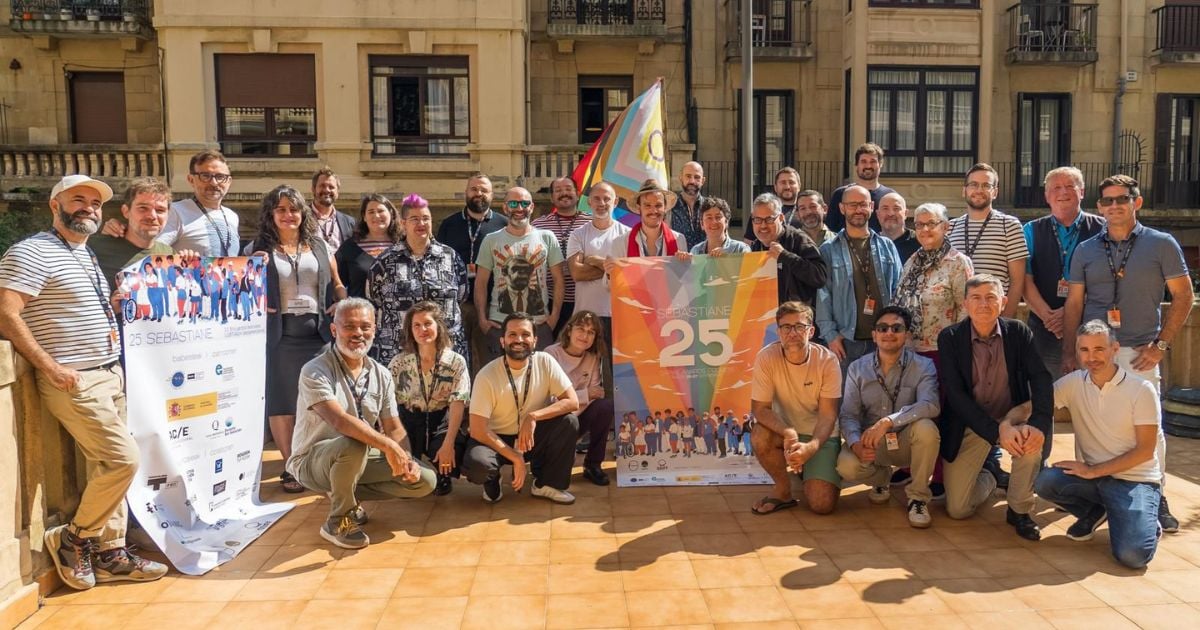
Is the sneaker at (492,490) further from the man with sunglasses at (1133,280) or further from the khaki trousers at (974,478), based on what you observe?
the man with sunglasses at (1133,280)

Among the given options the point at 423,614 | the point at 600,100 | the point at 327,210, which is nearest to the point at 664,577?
the point at 423,614

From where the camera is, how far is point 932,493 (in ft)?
18.0

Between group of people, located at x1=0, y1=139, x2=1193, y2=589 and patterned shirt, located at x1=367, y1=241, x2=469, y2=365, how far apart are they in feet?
0.05

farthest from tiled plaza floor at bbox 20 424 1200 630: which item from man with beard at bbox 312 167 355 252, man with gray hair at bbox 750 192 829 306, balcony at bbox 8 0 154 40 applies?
balcony at bbox 8 0 154 40

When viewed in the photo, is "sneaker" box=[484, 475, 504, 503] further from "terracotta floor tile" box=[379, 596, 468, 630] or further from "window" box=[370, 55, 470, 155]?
"window" box=[370, 55, 470, 155]

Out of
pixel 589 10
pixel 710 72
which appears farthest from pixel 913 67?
pixel 589 10

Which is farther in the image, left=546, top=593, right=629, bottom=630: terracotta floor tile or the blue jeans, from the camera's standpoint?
the blue jeans

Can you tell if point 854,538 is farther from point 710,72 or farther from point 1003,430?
point 710,72

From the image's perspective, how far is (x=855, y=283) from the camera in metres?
6.01

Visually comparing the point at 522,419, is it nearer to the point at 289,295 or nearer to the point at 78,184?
the point at 289,295

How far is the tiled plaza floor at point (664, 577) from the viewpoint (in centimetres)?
384

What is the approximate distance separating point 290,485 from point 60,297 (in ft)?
7.47

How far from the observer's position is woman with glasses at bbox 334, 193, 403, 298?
6320 millimetres

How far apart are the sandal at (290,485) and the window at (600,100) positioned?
42.9ft
